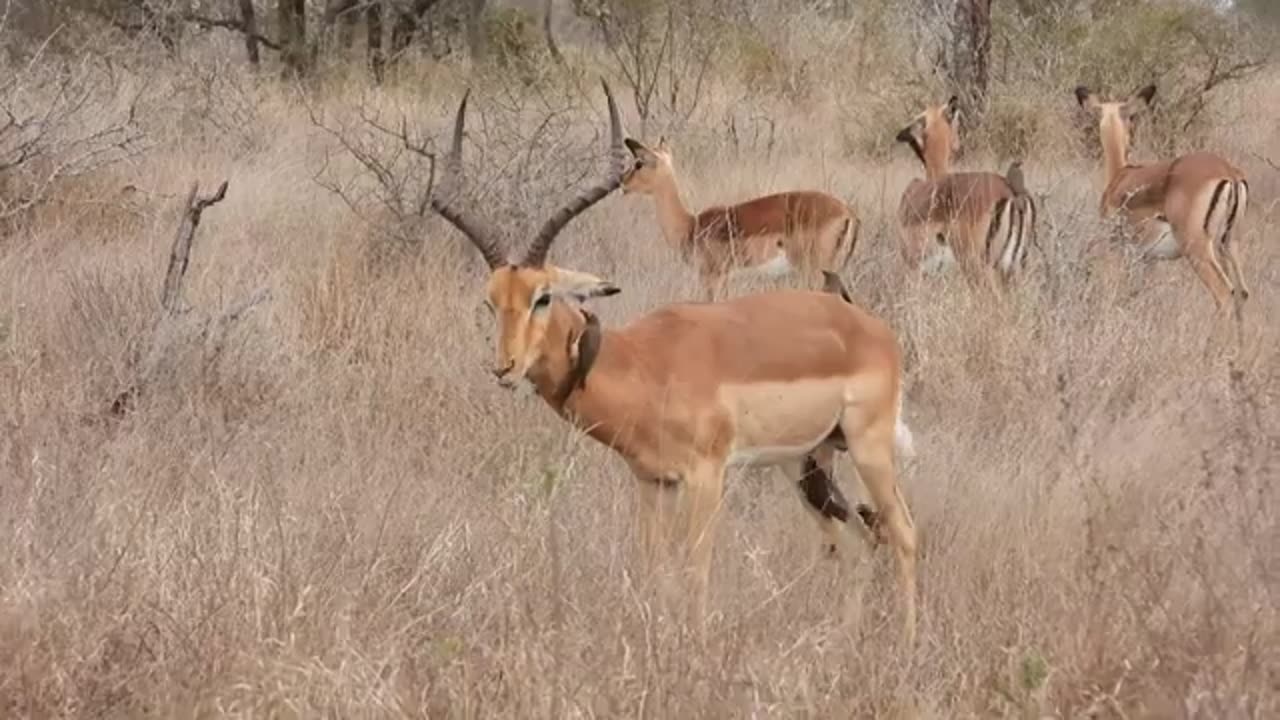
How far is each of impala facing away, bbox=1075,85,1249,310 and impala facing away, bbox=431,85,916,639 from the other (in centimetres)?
389

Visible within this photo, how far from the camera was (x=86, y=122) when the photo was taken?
32.0 ft

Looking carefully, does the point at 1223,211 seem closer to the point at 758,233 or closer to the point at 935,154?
the point at 935,154

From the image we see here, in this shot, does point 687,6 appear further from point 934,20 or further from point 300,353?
point 300,353

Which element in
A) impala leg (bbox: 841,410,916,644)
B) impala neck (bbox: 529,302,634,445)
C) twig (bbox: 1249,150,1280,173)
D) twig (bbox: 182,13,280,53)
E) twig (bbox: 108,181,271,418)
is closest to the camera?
impala neck (bbox: 529,302,634,445)

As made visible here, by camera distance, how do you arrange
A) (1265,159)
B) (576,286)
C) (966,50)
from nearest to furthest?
(576,286), (1265,159), (966,50)

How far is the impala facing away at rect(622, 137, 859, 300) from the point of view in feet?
25.1

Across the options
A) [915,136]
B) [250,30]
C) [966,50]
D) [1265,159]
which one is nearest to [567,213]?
[915,136]

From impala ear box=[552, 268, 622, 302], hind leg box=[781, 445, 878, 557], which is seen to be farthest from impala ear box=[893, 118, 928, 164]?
impala ear box=[552, 268, 622, 302]

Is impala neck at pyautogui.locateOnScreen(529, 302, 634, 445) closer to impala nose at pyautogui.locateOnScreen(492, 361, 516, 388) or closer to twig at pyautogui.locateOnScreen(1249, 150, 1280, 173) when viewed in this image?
impala nose at pyautogui.locateOnScreen(492, 361, 516, 388)

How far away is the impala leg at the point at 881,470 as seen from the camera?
4.33 metres

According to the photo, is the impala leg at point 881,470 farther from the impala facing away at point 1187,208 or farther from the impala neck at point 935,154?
the impala neck at point 935,154

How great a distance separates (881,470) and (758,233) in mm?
3611

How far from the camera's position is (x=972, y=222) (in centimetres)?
766

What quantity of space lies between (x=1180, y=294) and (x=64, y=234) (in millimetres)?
5049
